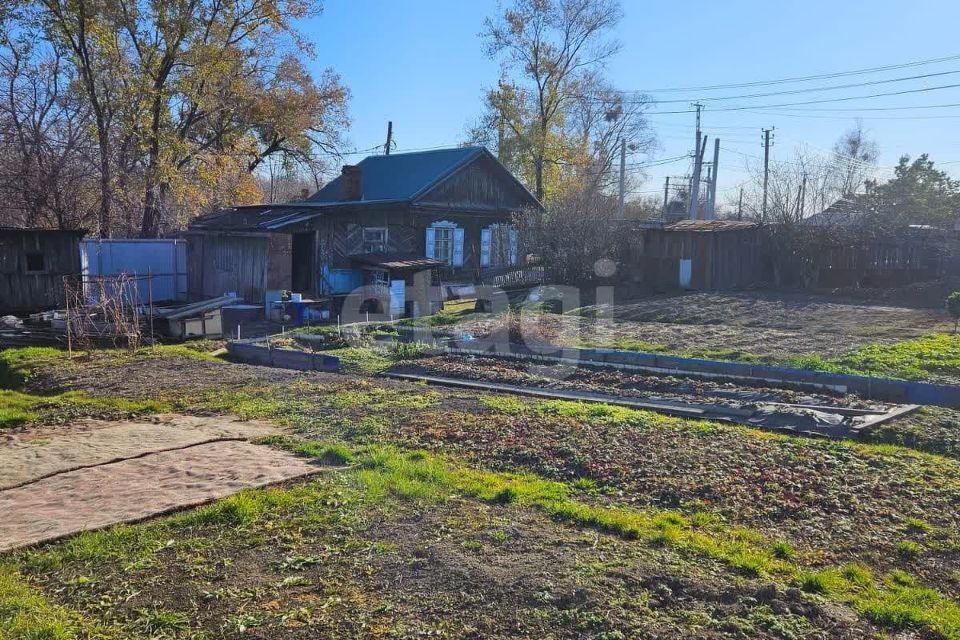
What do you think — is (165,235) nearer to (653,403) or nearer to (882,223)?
(653,403)

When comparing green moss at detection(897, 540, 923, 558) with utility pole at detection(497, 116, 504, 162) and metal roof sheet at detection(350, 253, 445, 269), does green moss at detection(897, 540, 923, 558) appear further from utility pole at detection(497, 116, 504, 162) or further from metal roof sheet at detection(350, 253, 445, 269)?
utility pole at detection(497, 116, 504, 162)

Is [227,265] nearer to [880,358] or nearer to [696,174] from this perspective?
[880,358]

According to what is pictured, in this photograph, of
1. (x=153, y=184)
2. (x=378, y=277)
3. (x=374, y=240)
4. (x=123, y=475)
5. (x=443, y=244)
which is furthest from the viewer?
(x=443, y=244)

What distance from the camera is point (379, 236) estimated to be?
22.0 m

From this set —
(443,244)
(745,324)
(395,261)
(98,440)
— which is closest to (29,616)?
(98,440)

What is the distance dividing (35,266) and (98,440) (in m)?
13.7

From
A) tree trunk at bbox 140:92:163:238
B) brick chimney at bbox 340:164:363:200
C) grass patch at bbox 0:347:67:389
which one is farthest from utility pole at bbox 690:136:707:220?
grass patch at bbox 0:347:67:389

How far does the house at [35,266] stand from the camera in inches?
717

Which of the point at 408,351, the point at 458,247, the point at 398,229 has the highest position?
the point at 398,229

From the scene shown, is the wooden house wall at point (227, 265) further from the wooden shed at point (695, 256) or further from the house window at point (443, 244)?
the wooden shed at point (695, 256)

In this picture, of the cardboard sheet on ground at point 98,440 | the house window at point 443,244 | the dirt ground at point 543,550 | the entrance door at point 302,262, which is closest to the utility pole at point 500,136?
the house window at point 443,244

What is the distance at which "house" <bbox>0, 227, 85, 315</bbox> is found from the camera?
59.7ft

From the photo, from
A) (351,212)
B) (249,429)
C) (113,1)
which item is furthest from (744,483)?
(113,1)

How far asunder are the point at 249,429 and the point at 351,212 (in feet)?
45.2
